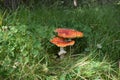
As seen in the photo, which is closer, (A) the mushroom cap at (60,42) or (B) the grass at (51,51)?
(B) the grass at (51,51)

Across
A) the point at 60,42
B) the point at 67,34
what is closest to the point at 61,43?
the point at 60,42

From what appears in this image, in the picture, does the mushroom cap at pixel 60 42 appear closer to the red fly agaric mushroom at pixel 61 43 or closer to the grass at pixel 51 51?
the red fly agaric mushroom at pixel 61 43

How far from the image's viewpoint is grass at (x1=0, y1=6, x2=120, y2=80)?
10.9 ft

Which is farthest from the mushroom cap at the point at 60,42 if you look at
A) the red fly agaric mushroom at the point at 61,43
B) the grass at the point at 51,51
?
the grass at the point at 51,51

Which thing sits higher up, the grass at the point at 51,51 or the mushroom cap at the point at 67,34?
the mushroom cap at the point at 67,34

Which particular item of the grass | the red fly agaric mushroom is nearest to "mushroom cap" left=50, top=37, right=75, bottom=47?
the red fly agaric mushroom

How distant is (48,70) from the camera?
3387 mm

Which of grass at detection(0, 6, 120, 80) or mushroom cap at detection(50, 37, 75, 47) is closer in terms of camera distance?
grass at detection(0, 6, 120, 80)

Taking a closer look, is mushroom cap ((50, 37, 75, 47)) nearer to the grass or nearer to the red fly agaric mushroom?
the red fly agaric mushroom

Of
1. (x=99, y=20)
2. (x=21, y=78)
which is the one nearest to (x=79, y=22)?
(x=99, y=20)

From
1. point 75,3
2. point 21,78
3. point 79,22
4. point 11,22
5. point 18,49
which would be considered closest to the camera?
point 21,78

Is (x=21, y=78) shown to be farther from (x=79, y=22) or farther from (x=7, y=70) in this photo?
(x=79, y=22)

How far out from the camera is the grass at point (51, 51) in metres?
3.32

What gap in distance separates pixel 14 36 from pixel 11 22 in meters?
0.51
